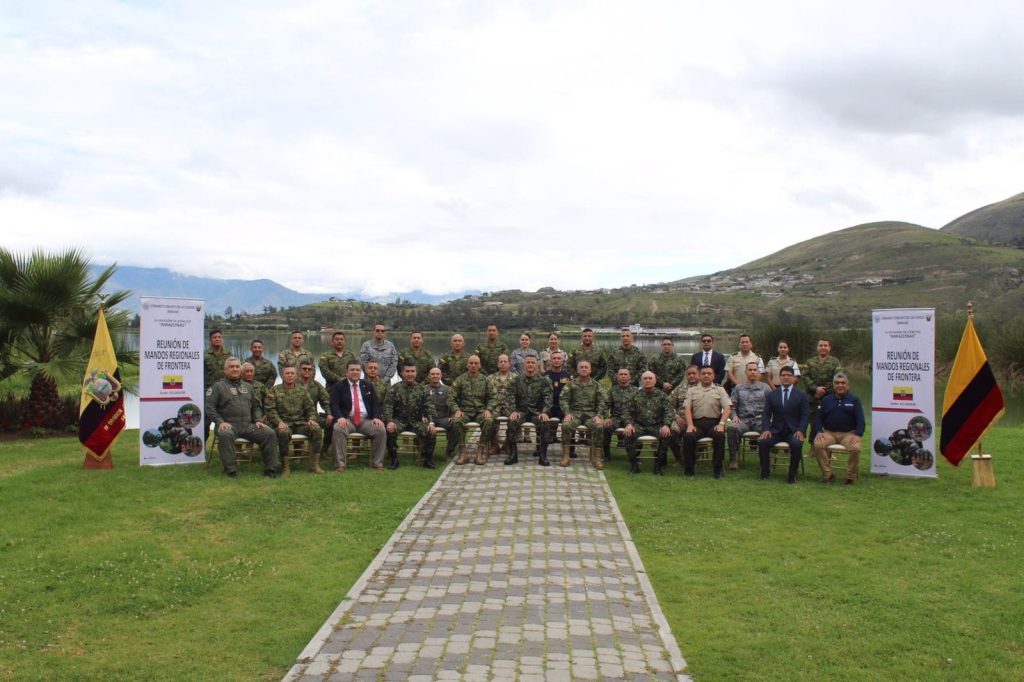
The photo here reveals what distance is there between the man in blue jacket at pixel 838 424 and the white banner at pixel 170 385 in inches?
337

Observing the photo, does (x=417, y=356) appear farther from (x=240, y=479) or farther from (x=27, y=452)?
(x=27, y=452)

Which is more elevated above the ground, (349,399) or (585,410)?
(349,399)

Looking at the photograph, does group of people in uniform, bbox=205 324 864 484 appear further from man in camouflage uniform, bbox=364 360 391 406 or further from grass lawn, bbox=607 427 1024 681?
grass lawn, bbox=607 427 1024 681

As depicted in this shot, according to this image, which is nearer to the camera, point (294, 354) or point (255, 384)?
point (255, 384)

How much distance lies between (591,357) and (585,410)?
129 centimetres

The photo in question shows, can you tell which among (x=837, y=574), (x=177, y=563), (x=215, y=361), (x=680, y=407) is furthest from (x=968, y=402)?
(x=215, y=361)

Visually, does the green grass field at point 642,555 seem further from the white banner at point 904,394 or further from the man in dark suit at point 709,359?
the man in dark suit at point 709,359

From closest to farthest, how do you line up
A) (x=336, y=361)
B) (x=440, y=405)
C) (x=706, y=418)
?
(x=706, y=418) < (x=440, y=405) < (x=336, y=361)

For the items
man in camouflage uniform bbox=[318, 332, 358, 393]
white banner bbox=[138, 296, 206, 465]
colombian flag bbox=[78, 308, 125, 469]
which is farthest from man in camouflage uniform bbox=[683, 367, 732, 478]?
colombian flag bbox=[78, 308, 125, 469]

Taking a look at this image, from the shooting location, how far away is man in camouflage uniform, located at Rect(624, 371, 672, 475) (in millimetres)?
10594

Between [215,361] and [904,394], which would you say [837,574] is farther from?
[215,361]

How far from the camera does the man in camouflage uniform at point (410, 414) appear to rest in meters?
10.9

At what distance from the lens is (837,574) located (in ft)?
20.4

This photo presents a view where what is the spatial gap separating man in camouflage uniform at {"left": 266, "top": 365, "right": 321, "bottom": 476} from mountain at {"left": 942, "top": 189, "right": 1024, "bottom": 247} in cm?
18317
